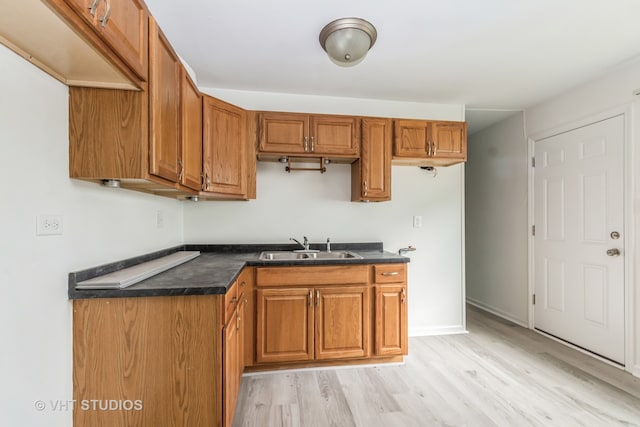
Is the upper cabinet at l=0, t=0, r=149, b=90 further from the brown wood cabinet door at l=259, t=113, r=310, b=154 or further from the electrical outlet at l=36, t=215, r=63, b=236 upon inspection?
the brown wood cabinet door at l=259, t=113, r=310, b=154

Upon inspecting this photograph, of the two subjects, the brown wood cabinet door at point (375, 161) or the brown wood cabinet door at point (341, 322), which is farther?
the brown wood cabinet door at point (375, 161)

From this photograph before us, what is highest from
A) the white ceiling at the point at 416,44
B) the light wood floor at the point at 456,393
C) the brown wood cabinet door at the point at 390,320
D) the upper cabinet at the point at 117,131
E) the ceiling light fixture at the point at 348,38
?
the white ceiling at the point at 416,44

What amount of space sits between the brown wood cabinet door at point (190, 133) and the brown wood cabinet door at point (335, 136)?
0.94m

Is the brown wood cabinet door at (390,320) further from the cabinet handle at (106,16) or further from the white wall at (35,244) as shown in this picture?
the cabinet handle at (106,16)

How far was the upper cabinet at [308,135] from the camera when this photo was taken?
2512 millimetres

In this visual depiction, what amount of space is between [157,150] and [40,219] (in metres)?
0.53

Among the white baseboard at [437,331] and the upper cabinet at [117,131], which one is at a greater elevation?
the upper cabinet at [117,131]

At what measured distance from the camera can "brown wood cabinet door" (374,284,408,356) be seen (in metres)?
2.35

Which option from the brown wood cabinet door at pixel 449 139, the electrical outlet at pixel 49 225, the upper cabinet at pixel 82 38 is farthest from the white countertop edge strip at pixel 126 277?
the brown wood cabinet door at pixel 449 139

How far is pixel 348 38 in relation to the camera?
70.6 inches

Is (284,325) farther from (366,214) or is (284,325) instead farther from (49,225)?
(49,225)

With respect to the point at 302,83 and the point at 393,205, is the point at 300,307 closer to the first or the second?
the point at 393,205

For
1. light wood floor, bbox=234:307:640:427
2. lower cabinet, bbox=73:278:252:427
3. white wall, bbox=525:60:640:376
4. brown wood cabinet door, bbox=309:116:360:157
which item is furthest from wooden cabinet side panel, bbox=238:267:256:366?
white wall, bbox=525:60:640:376

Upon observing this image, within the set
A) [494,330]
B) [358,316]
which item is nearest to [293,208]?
[358,316]
